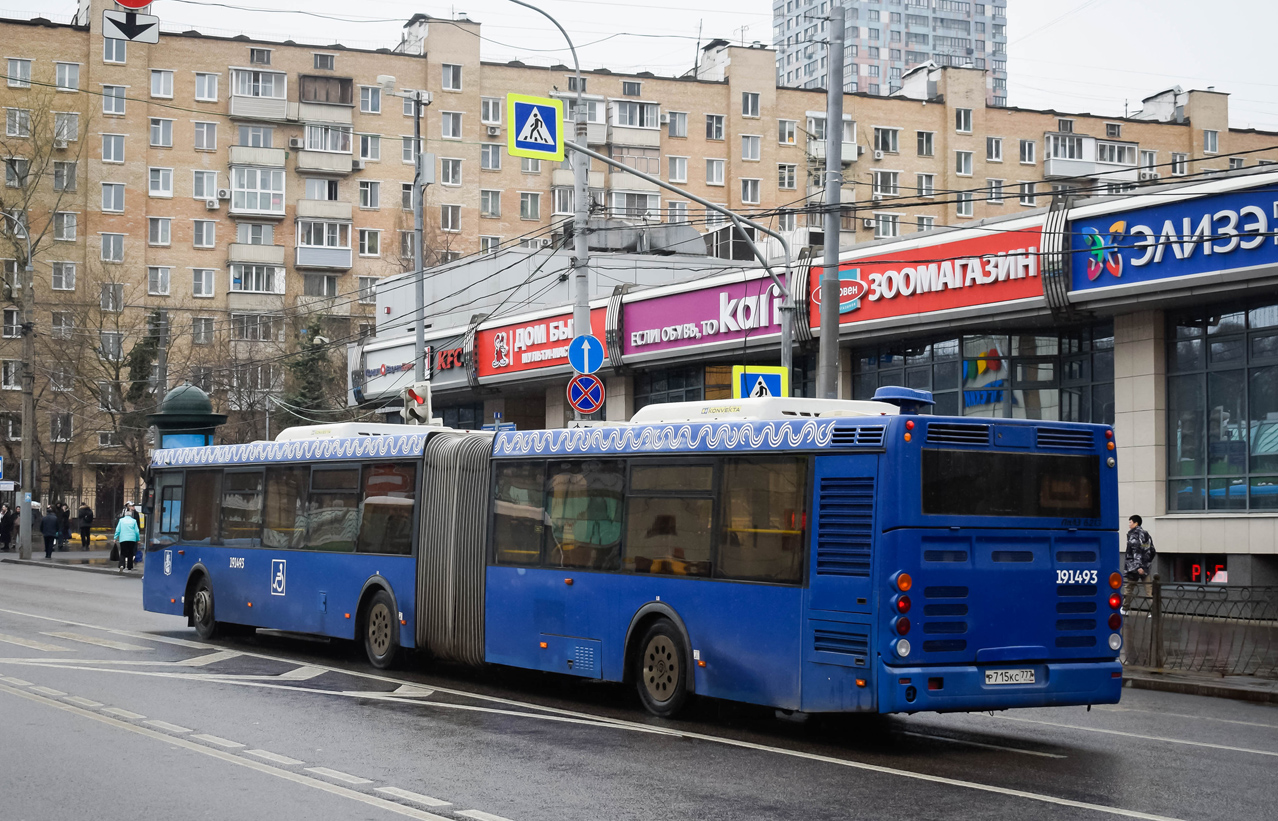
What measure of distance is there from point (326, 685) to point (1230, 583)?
1460 centimetres

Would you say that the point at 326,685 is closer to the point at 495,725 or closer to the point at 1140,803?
the point at 495,725

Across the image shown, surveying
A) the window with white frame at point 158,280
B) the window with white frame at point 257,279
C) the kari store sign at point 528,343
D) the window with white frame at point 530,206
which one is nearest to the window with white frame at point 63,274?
the window with white frame at point 158,280

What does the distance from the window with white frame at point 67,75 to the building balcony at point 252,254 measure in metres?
10.9

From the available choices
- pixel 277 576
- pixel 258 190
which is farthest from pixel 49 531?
pixel 258 190

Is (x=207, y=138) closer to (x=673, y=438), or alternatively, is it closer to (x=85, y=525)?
(x=85, y=525)

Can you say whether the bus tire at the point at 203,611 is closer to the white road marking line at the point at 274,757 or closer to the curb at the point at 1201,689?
the white road marking line at the point at 274,757

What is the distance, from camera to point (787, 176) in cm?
8369

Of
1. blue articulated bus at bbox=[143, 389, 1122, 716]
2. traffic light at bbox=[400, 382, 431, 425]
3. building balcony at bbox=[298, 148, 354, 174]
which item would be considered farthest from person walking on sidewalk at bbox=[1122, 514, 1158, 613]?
building balcony at bbox=[298, 148, 354, 174]

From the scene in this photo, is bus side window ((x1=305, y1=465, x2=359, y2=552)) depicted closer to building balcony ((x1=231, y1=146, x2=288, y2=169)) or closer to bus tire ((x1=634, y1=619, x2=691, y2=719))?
bus tire ((x1=634, y1=619, x2=691, y2=719))

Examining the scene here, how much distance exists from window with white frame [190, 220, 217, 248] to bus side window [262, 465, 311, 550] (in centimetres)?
6320

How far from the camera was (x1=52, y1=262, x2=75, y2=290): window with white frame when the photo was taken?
7638 centimetres

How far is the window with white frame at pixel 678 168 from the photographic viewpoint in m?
81.8

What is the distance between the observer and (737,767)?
9844 millimetres

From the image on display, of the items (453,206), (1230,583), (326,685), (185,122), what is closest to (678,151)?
(453,206)
